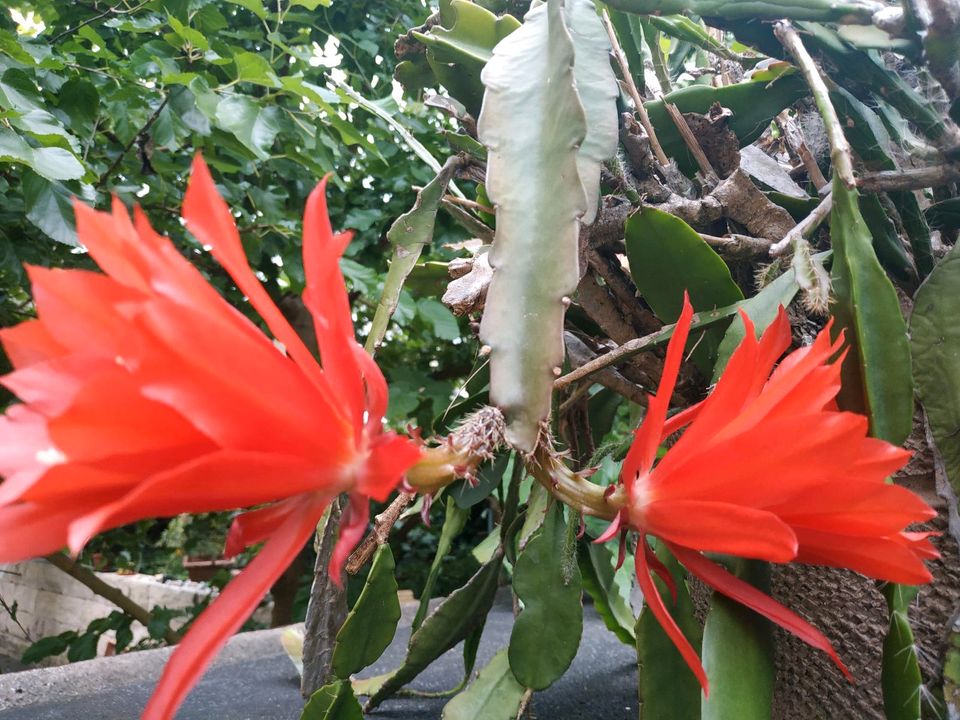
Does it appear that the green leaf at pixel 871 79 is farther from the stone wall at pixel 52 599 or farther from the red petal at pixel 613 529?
the stone wall at pixel 52 599

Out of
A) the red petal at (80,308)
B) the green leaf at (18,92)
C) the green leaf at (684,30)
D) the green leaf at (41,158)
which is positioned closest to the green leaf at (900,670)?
the red petal at (80,308)

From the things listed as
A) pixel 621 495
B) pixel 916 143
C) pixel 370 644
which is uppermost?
pixel 916 143

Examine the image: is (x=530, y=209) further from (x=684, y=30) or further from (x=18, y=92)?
(x=18, y=92)

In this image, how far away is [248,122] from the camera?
0.86m

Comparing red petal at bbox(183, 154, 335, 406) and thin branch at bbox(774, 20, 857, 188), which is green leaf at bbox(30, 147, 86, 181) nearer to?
red petal at bbox(183, 154, 335, 406)

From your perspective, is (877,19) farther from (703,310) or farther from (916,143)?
(703,310)

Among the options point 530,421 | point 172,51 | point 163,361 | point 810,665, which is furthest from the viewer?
point 172,51

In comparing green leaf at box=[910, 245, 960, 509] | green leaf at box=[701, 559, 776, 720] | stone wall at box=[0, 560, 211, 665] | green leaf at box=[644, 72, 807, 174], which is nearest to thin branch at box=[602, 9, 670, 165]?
green leaf at box=[644, 72, 807, 174]

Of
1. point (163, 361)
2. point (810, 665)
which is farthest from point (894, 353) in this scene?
point (163, 361)

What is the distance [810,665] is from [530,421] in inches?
10.8

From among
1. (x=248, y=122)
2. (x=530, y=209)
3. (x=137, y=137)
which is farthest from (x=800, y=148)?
(x=137, y=137)

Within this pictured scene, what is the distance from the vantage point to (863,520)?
28 cm

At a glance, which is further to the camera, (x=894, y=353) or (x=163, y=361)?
(x=894, y=353)

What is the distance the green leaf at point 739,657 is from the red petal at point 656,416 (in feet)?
0.29
